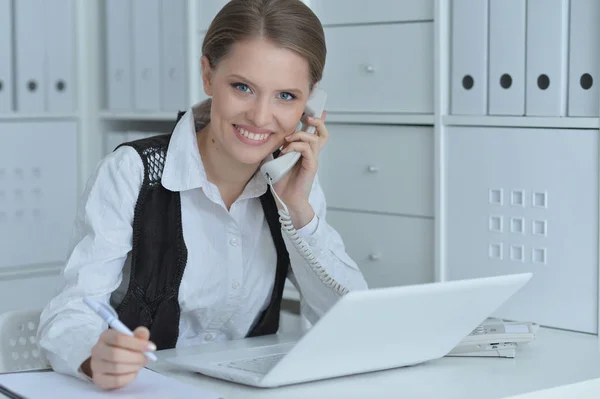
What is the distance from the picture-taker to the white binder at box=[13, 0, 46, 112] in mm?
2709

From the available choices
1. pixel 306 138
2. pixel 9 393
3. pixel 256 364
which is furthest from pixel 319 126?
pixel 9 393

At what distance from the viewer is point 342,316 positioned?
1.13m

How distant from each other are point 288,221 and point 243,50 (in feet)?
1.02

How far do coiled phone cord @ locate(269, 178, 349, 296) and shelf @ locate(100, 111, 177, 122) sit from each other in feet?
3.35

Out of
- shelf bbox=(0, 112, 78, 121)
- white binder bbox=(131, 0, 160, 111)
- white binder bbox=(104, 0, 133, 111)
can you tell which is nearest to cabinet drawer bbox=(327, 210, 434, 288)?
white binder bbox=(131, 0, 160, 111)

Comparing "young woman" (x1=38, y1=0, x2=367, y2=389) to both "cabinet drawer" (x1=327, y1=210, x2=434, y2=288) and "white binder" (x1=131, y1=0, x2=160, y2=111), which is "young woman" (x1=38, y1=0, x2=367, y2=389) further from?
"white binder" (x1=131, y1=0, x2=160, y2=111)

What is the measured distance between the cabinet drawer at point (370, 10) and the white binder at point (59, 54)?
90 centimetres

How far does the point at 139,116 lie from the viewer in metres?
2.75

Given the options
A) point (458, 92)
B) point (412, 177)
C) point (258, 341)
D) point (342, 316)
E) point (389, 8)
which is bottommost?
point (258, 341)

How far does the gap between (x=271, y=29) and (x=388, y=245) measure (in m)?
0.74

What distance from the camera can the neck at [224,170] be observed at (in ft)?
5.52

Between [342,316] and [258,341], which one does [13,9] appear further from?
[342,316]

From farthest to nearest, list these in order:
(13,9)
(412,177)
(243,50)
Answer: (13,9), (412,177), (243,50)

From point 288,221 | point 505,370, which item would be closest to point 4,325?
point 288,221
